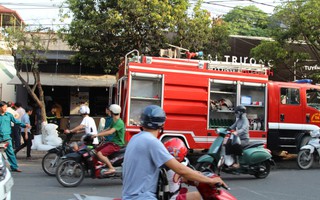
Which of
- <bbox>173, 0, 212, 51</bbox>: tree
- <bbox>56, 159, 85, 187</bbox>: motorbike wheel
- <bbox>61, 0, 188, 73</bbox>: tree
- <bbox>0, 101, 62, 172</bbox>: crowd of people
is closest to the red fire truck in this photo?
<bbox>56, 159, 85, 187</bbox>: motorbike wheel

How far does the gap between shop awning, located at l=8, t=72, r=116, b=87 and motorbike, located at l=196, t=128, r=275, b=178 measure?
998cm

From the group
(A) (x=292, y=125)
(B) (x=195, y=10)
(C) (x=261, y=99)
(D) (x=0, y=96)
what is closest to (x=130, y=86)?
(C) (x=261, y=99)

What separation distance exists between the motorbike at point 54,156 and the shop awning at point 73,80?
8.79 m

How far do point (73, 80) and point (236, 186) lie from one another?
11.7 meters

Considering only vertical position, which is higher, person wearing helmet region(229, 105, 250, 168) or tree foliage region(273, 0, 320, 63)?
tree foliage region(273, 0, 320, 63)

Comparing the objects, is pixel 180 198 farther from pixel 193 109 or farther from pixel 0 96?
pixel 0 96

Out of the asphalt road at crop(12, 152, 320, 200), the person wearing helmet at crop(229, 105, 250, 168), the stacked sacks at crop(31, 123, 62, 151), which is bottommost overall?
the asphalt road at crop(12, 152, 320, 200)

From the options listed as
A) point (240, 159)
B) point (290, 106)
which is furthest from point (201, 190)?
point (290, 106)

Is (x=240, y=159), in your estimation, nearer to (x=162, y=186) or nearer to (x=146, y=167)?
(x=162, y=186)

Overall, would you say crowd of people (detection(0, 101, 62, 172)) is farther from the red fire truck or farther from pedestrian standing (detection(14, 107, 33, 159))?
the red fire truck

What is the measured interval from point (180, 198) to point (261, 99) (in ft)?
25.2

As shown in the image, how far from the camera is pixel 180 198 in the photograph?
11.6 feet

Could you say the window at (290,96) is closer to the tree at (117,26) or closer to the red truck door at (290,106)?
the red truck door at (290,106)

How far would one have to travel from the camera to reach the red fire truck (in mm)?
9656
